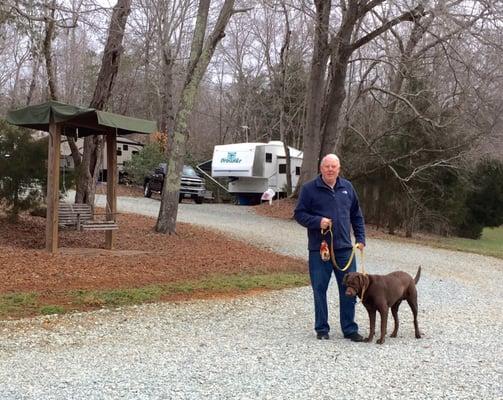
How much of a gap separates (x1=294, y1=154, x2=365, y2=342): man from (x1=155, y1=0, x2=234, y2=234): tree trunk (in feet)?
26.6

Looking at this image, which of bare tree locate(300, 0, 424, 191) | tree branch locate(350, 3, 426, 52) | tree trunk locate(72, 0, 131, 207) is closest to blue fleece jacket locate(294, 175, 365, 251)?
tree trunk locate(72, 0, 131, 207)

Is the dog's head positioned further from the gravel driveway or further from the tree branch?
the tree branch

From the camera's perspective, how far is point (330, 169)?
616cm

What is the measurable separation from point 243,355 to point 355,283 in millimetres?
1263

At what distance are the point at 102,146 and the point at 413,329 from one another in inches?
367

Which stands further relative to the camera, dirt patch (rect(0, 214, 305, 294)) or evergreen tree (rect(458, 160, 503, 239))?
evergreen tree (rect(458, 160, 503, 239))

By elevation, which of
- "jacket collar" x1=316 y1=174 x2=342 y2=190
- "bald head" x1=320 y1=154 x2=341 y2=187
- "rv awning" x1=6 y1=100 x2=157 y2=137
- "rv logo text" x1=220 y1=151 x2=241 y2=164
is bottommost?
"jacket collar" x1=316 y1=174 x2=342 y2=190

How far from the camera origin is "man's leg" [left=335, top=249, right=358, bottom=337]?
629 centimetres

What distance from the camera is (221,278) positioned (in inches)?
394

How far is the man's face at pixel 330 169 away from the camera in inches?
243

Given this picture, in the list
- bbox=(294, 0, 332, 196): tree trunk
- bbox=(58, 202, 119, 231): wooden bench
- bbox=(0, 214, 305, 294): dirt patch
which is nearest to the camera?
bbox=(0, 214, 305, 294): dirt patch

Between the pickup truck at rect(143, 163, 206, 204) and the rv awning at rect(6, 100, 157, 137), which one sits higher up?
the rv awning at rect(6, 100, 157, 137)

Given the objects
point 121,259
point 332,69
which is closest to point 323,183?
point 121,259

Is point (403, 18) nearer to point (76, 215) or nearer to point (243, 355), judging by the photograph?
point (76, 215)
